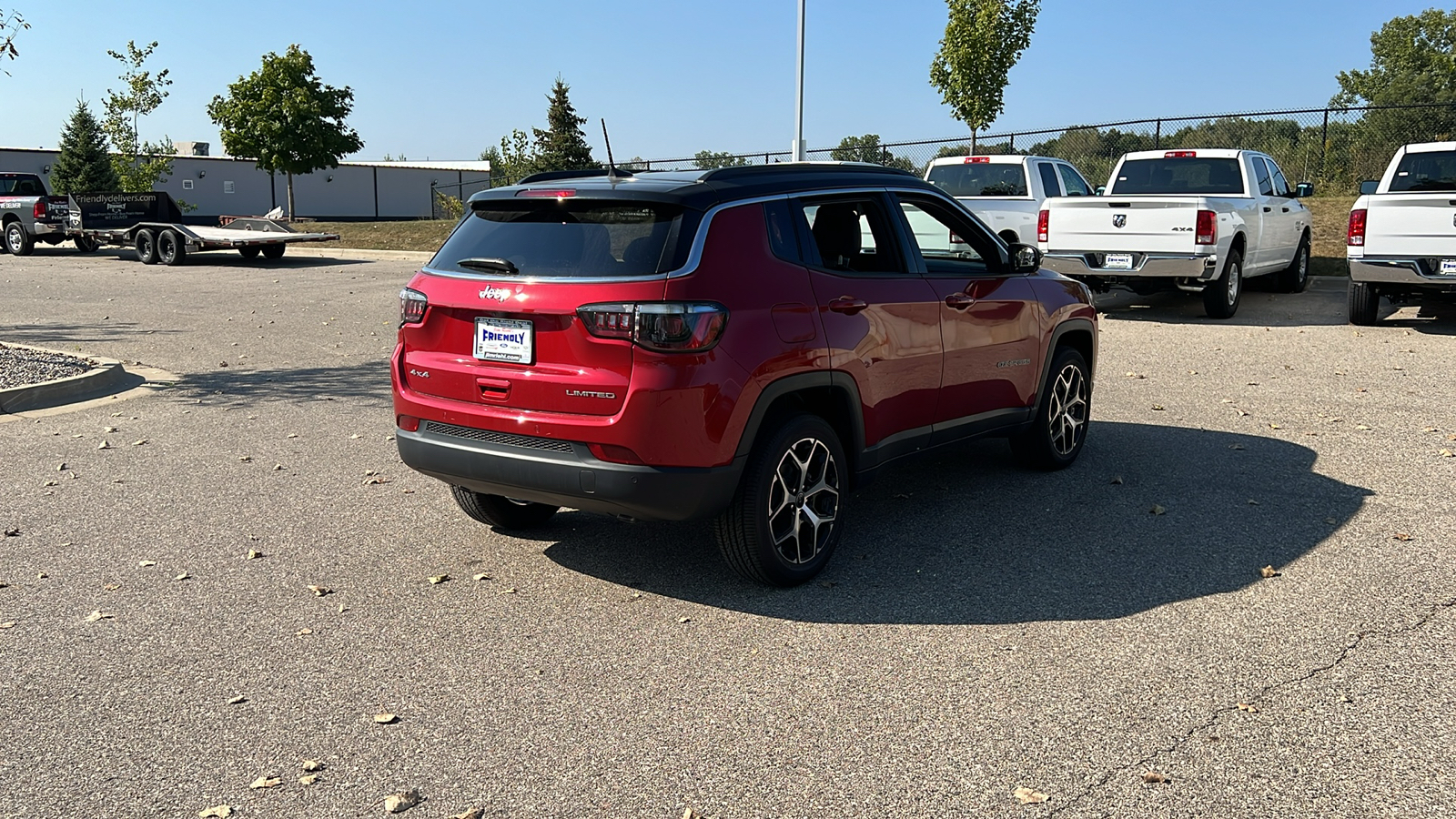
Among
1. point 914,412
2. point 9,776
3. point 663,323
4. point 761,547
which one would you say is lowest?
point 9,776

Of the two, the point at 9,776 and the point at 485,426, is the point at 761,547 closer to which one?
the point at 485,426

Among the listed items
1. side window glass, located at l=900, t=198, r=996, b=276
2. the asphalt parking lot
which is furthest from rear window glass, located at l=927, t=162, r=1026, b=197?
side window glass, located at l=900, t=198, r=996, b=276

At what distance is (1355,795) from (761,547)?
2.35m

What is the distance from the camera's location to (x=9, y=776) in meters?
3.70

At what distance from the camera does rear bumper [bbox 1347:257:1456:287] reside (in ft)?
42.7

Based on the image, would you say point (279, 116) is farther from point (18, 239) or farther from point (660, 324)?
point (660, 324)

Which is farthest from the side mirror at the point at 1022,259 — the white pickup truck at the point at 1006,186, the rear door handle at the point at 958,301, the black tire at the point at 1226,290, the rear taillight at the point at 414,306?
the white pickup truck at the point at 1006,186

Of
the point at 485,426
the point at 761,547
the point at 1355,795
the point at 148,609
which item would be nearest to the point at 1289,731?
the point at 1355,795

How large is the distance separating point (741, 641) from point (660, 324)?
1.28 m

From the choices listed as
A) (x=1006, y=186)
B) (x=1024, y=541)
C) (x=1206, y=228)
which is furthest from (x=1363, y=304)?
(x=1024, y=541)

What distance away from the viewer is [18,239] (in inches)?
1175

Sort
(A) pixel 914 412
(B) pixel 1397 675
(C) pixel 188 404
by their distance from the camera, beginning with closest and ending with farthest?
(B) pixel 1397 675
(A) pixel 914 412
(C) pixel 188 404

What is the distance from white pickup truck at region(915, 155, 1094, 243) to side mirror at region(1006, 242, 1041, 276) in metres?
9.59

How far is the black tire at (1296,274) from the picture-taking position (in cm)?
1775
